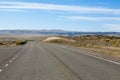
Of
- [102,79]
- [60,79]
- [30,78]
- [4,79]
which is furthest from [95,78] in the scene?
[4,79]

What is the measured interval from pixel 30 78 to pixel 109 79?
10.0ft

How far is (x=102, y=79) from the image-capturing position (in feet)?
40.2

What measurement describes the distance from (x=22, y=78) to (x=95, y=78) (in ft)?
9.31

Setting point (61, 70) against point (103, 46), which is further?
point (103, 46)

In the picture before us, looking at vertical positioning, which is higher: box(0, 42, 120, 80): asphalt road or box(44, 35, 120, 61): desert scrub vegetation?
box(0, 42, 120, 80): asphalt road

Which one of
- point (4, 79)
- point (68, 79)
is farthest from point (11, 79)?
point (68, 79)

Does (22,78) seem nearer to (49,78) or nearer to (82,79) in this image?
(49,78)

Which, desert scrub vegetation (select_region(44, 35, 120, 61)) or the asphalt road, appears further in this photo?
desert scrub vegetation (select_region(44, 35, 120, 61))

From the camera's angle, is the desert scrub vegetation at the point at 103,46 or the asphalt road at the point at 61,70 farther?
the desert scrub vegetation at the point at 103,46

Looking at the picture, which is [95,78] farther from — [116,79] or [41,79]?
[41,79]

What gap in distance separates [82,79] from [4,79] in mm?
2975

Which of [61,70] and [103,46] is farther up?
[61,70]

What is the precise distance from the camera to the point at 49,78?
12.6 m

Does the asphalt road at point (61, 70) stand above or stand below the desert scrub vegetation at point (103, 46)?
above
